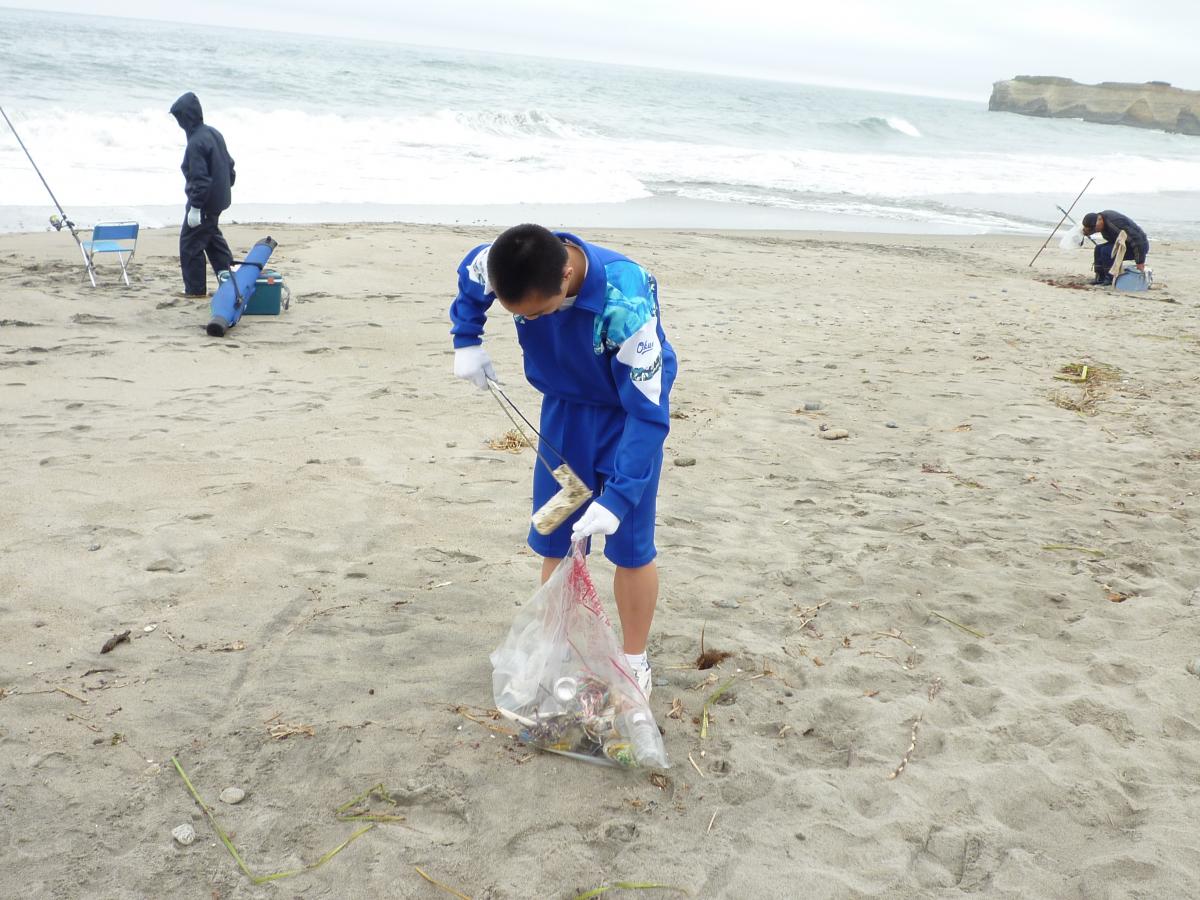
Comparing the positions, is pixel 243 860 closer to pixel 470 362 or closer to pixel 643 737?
pixel 643 737

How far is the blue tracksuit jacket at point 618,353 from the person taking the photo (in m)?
2.34

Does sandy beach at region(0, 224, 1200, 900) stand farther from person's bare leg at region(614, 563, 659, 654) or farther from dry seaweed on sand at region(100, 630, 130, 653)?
person's bare leg at region(614, 563, 659, 654)

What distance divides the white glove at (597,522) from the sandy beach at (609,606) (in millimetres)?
702

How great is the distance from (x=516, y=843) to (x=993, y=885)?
1137mm

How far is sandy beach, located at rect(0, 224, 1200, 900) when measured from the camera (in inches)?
90.1

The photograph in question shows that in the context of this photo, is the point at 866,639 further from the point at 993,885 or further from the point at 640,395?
the point at 640,395

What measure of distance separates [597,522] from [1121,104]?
319ft

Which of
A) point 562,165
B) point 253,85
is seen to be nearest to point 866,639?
point 562,165

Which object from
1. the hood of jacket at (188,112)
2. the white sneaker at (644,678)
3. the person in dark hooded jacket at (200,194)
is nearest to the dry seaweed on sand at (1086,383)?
the white sneaker at (644,678)

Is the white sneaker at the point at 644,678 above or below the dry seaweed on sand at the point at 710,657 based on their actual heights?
above

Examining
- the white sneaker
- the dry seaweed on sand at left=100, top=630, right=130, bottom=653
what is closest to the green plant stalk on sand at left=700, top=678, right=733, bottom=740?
the white sneaker

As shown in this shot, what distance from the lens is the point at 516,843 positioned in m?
2.30

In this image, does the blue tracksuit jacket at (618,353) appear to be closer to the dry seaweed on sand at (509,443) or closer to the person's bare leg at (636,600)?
the person's bare leg at (636,600)

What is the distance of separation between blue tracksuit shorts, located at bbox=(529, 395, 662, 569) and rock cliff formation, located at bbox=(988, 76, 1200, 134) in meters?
96.2
